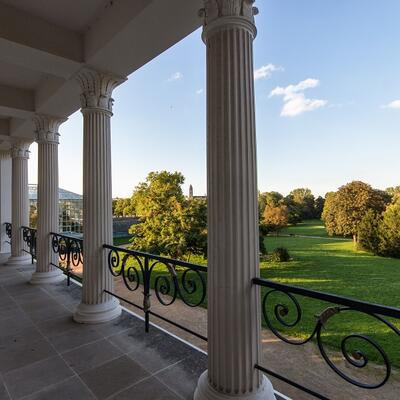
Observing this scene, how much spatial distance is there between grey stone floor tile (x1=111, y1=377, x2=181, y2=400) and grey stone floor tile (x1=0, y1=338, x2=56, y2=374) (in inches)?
37.5

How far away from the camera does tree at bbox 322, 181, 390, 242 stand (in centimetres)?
2525

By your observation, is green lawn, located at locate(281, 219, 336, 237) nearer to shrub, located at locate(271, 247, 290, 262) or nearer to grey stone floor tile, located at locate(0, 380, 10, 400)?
shrub, located at locate(271, 247, 290, 262)

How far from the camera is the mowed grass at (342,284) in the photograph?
853 cm

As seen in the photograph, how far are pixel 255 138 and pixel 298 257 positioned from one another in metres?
21.4

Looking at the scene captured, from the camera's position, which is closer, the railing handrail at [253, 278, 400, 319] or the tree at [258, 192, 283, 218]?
the railing handrail at [253, 278, 400, 319]

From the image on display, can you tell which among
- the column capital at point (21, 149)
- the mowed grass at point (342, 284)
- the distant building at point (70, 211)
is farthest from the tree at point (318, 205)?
the column capital at point (21, 149)

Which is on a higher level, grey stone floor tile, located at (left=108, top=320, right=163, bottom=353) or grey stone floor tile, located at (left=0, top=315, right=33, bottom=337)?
grey stone floor tile, located at (left=0, top=315, right=33, bottom=337)

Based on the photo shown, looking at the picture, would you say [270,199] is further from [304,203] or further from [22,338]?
[22,338]

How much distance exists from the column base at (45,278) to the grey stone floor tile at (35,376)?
8.47 ft

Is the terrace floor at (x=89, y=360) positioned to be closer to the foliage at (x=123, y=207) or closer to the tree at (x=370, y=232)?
the foliage at (x=123, y=207)

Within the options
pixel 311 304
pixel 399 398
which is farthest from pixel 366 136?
pixel 399 398

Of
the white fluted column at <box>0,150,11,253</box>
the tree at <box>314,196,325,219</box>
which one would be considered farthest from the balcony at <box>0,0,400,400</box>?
the tree at <box>314,196,325,219</box>

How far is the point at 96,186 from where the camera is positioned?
10.7 feet

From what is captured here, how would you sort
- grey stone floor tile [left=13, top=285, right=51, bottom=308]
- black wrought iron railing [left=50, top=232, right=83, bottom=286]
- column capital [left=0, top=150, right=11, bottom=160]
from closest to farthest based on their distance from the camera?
grey stone floor tile [left=13, top=285, right=51, bottom=308]
black wrought iron railing [left=50, top=232, right=83, bottom=286]
column capital [left=0, top=150, right=11, bottom=160]
